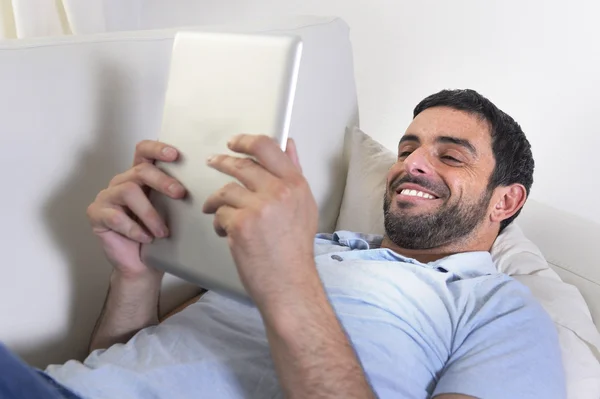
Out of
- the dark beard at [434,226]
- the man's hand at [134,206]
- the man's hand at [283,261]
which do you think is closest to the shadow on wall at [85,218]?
the man's hand at [134,206]

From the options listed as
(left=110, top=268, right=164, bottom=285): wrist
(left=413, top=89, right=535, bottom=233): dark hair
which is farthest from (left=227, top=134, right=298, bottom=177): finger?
(left=413, top=89, right=535, bottom=233): dark hair

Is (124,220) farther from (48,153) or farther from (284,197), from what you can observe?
(284,197)

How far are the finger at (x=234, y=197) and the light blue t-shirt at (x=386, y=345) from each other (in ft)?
0.60

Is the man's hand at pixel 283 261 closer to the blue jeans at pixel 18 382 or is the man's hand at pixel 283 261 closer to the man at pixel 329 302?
the man at pixel 329 302

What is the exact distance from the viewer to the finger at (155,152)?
2.89 feet

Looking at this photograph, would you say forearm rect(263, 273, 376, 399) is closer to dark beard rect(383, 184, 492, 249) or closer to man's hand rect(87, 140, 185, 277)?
man's hand rect(87, 140, 185, 277)

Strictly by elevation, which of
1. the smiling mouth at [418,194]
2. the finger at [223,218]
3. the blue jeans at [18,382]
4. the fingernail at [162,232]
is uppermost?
the finger at [223,218]

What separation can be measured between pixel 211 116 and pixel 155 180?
12cm

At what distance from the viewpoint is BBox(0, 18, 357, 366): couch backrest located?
100cm

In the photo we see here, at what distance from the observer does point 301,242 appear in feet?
2.48

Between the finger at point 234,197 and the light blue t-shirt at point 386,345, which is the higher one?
the finger at point 234,197

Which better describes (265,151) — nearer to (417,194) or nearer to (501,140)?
(417,194)

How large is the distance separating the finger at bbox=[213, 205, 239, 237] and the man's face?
0.60 m

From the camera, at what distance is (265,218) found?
0.72 m
